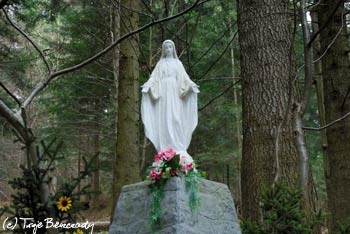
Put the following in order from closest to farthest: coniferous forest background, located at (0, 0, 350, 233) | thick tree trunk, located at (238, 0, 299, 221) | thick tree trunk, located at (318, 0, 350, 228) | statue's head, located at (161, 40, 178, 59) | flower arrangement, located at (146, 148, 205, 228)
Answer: coniferous forest background, located at (0, 0, 350, 233)
flower arrangement, located at (146, 148, 205, 228)
thick tree trunk, located at (238, 0, 299, 221)
statue's head, located at (161, 40, 178, 59)
thick tree trunk, located at (318, 0, 350, 228)

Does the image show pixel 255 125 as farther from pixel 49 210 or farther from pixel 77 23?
pixel 77 23

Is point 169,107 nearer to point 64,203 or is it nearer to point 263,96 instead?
point 263,96

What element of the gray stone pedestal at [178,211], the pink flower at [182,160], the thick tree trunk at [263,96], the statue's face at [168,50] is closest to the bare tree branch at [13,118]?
the gray stone pedestal at [178,211]

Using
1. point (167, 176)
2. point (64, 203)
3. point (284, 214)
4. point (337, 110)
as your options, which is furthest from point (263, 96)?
point (64, 203)

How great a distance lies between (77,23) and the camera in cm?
1396

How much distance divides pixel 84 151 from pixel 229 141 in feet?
23.7

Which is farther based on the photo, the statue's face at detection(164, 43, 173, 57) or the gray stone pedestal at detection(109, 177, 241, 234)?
the statue's face at detection(164, 43, 173, 57)

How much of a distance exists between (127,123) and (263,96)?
3.61 m

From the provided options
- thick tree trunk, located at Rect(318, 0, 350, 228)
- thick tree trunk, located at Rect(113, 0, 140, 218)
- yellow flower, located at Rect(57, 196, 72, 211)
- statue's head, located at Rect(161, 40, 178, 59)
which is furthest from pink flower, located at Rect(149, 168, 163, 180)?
thick tree trunk, located at Rect(318, 0, 350, 228)

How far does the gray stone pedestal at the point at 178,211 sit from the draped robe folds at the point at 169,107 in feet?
2.27

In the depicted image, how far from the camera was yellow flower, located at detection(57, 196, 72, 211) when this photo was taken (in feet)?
7.88

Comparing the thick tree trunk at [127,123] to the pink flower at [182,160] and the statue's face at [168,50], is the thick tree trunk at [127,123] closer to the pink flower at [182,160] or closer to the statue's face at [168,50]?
the statue's face at [168,50]

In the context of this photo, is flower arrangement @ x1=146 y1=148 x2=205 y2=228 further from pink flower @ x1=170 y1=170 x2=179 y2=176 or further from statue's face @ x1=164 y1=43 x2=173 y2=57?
statue's face @ x1=164 y1=43 x2=173 y2=57

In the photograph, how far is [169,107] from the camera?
19.8 ft
